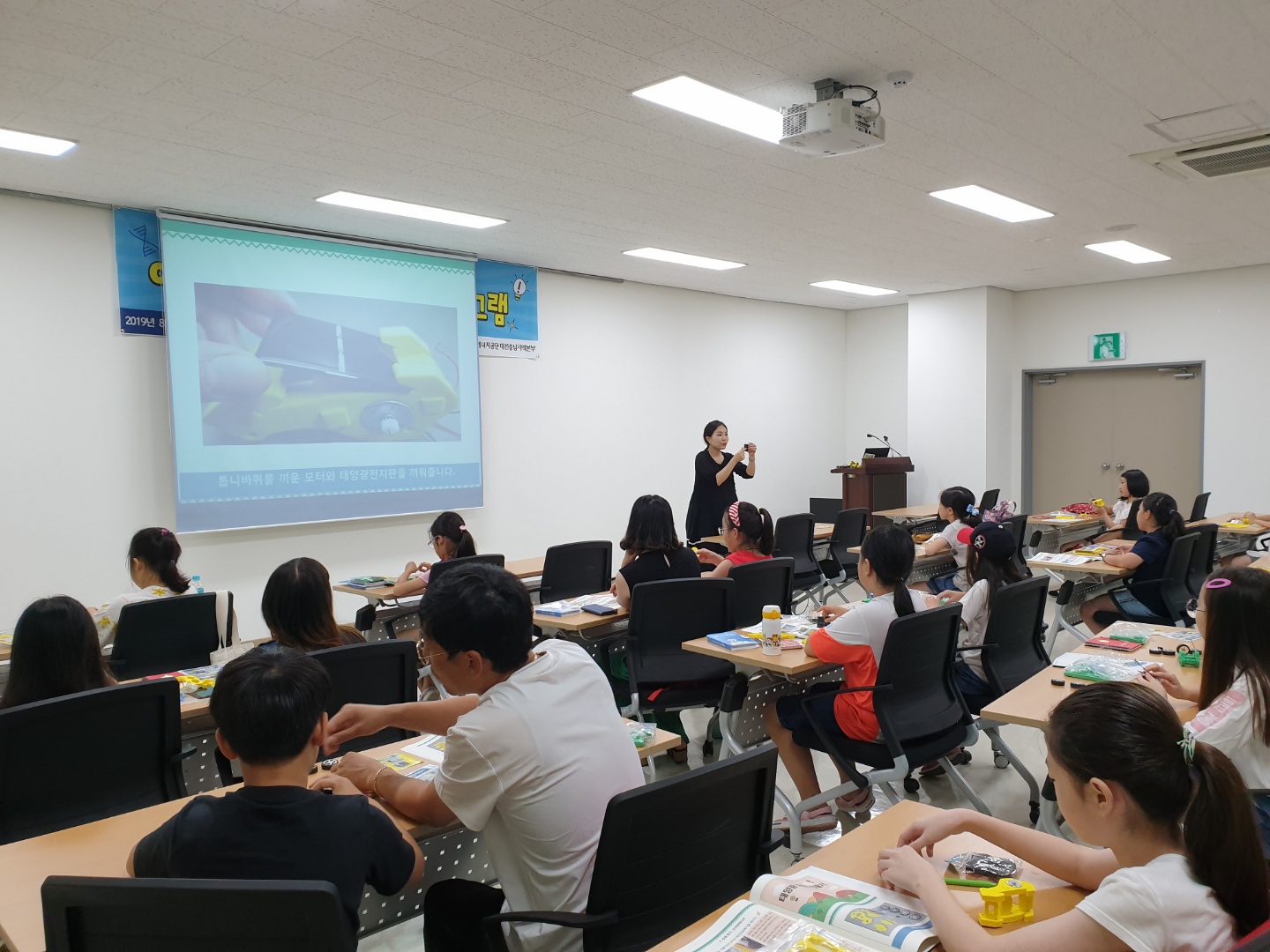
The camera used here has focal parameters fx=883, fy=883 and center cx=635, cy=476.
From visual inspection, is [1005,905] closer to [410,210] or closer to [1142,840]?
[1142,840]

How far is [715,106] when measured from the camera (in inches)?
165

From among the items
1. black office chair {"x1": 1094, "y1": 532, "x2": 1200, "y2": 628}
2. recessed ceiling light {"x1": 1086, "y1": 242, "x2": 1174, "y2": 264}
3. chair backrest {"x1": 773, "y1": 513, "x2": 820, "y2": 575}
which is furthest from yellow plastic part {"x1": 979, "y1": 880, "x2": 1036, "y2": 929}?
recessed ceiling light {"x1": 1086, "y1": 242, "x2": 1174, "y2": 264}

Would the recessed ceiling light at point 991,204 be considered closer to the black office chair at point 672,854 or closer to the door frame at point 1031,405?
the door frame at point 1031,405

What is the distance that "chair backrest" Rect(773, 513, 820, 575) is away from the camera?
6879 mm

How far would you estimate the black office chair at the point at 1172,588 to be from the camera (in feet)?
16.6

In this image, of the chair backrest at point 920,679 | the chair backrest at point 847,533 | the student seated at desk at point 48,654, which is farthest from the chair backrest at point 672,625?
the chair backrest at point 847,533

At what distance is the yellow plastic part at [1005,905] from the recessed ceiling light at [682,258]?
6501mm

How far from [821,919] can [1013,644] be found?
256 cm

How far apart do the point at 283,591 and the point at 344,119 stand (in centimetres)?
249

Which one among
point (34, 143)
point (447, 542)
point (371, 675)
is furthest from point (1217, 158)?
point (34, 143)

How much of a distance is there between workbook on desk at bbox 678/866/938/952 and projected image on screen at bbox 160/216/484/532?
555 cm

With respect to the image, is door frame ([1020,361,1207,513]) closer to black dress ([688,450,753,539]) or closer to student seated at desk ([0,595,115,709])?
black dress ([688,450,753,539])

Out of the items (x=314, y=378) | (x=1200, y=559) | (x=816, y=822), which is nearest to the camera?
(x=816, y=822)

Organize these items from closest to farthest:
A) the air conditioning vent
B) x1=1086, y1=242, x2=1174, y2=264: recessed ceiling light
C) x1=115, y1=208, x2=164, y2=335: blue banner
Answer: the air conditioning vent, x1=115, y1=208, x2=164, y2=335: blue banner, x1=1086, y1=242, x2=1174, y2=264: recessed ceiling light
